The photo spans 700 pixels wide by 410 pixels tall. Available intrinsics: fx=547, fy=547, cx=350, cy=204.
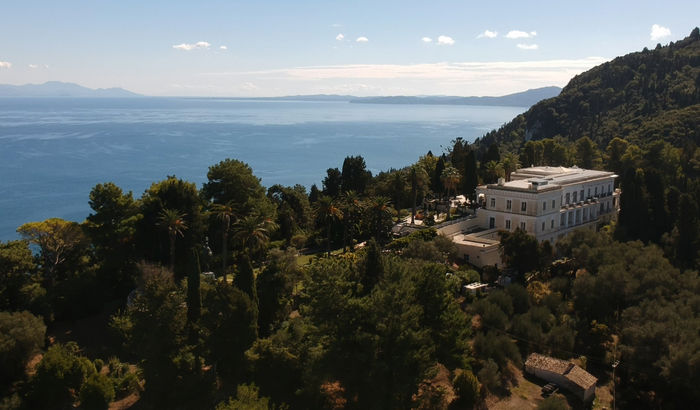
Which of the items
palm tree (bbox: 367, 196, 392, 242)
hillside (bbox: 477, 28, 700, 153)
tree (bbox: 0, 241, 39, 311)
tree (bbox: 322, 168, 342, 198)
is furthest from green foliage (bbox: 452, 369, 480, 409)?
hillside (bbox: 477, 28, 700, 153)

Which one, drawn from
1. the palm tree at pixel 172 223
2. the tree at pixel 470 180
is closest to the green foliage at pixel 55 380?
the palm tree at pixel 172 223

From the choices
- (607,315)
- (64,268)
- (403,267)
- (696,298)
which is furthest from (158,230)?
(696,298)

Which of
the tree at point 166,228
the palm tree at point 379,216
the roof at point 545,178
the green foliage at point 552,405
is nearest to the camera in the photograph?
the green foliage at point 552,405

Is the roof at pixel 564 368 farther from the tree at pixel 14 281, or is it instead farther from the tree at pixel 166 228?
the tree at pixel 14 281

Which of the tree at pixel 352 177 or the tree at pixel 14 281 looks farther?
the tree at pixel 352 177

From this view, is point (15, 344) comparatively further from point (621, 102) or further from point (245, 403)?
point (621, 102)

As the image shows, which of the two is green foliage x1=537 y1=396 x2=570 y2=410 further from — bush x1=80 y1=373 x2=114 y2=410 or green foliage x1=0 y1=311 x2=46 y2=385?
green foliage x1=0 y1=311 x2=46 y2=385

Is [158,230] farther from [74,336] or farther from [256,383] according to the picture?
[256,383]
